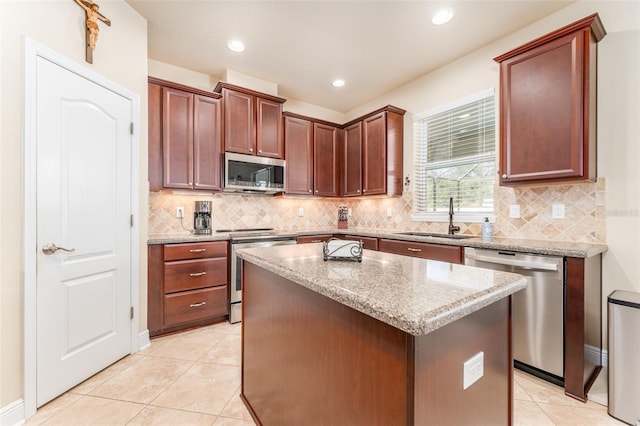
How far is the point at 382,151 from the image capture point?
3.69m

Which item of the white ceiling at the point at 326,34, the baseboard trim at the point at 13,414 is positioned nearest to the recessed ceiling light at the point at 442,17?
the white ceiling at the point at 326,34

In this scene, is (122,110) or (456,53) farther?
(456,53)

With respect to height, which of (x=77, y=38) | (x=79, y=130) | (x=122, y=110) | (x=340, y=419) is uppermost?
(x=77, y=38)

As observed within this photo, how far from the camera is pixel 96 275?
6.84ft

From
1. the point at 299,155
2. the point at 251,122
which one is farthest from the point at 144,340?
the point at 299,155

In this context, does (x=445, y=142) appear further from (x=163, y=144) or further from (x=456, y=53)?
(x=163, y=144)

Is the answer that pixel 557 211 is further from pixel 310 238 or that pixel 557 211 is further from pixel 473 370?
pixel 310 238

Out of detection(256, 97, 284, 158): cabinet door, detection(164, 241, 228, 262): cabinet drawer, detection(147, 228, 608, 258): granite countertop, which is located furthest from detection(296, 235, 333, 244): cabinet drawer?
detection(256, 97, 284, 158): cabinet door

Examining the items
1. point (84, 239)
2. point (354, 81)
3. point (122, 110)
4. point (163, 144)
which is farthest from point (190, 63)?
point (84, 239)

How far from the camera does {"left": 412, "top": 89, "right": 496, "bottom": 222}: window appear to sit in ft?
9.62

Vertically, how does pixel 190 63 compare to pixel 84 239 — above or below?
above

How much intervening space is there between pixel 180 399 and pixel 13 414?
845mm

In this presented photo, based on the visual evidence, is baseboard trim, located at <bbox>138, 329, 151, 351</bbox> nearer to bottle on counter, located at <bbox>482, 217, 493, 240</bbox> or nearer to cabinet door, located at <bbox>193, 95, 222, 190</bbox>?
cabinet door, located at <bbox>193, 95, 222, 190</bbox>

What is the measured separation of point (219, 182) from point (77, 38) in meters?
1.65
